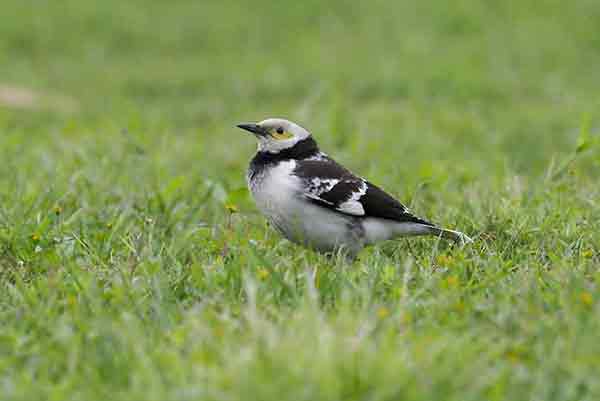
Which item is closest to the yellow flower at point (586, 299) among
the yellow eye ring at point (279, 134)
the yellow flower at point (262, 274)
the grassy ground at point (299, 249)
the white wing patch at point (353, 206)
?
the grassy ground at point (299, 249)

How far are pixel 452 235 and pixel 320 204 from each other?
750 millimetres

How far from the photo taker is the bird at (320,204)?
5121 millimetres

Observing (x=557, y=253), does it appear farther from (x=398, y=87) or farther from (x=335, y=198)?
(x=398, y=87)

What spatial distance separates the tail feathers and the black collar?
2.93ft

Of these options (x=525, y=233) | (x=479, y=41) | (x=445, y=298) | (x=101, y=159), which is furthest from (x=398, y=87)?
(x=445, y=298)

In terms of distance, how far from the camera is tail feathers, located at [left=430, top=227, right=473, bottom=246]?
199 inches

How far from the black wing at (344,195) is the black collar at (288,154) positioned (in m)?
0.11

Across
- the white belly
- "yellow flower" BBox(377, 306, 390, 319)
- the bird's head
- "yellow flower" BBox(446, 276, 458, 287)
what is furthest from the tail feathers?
"yellow flower" BBox(377, 306, 390, 319)

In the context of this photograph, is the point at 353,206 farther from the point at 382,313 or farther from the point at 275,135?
the point at 382,313

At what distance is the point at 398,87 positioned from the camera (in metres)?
12.4

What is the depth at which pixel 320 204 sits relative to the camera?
17.0 feet

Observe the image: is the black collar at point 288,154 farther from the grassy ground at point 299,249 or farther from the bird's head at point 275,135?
the grassy ground at point 299,249

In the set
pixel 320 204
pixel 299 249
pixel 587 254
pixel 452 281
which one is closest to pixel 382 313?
pixel 452 281

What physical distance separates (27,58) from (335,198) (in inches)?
434
